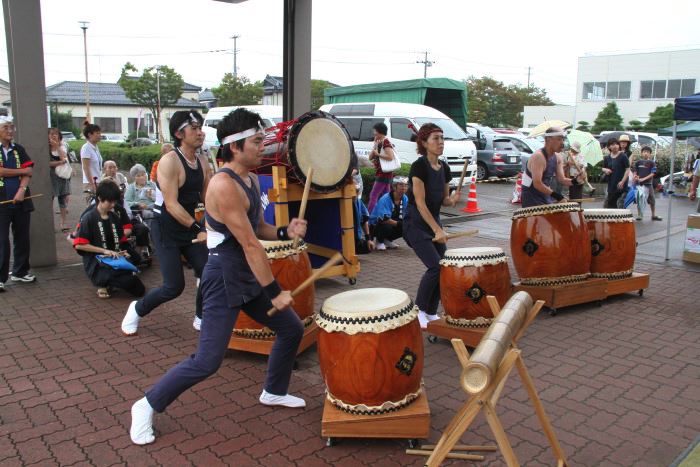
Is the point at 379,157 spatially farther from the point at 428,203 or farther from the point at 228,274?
the point at 228,274

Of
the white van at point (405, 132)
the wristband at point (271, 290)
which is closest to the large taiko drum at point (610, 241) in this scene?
the wristband at point (271, 290)

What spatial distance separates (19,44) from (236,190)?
17.5ft

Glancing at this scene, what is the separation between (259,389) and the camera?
4.36m

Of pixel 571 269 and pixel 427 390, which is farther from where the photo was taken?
pixel 571 269

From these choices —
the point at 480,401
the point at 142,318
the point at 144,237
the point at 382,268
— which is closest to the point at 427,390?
the point at 480,401

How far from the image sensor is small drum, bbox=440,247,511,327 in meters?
4.92

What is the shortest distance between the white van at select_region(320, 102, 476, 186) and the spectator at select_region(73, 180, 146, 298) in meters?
9.54

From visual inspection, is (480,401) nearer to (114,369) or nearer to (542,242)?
(114,369)

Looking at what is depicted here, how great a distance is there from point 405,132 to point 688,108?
28.2ft

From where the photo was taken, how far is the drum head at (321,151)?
6.14m

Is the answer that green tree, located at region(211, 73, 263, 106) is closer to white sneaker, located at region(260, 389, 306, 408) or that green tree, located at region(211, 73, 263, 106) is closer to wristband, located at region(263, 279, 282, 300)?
white sneaker, located at region(260, 389, 306, 408)

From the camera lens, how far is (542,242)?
5973 mm

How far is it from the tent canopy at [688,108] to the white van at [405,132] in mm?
7380

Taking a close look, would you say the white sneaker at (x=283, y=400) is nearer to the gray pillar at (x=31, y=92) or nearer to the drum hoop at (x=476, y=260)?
the drum hoop at (x=476, y=260)
